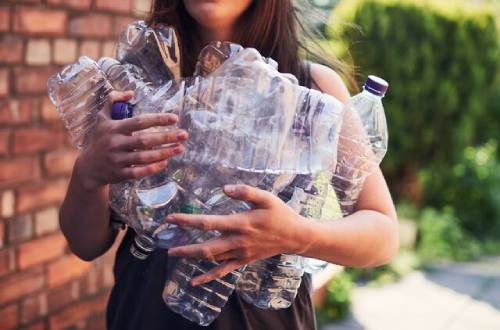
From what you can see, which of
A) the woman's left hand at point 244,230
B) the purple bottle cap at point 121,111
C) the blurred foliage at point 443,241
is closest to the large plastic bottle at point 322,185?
the woman's left hand at point 244,230

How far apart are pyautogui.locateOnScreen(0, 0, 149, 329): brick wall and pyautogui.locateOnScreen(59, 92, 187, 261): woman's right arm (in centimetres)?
120

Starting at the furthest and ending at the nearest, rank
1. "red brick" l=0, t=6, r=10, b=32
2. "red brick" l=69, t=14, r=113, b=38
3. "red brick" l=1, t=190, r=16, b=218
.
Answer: "red brick" l=69, t=14, r=113, b=38 → "red brick" l=1, t=190, r=16, b=218 → "red brick" l=0, t=6, r=10, b=32

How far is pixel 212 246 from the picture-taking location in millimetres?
1374

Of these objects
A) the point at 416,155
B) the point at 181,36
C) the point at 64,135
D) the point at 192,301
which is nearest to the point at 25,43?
the point at 64,135

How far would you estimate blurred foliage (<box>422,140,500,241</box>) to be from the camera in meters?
7.87

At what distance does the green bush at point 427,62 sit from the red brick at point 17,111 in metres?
4.65

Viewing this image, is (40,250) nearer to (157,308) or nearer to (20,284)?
(20,284)

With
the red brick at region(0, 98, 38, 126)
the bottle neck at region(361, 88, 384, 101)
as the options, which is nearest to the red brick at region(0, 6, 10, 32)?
the red brick at region(0, 98, 38, 126)

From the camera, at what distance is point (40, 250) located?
10.1 feet

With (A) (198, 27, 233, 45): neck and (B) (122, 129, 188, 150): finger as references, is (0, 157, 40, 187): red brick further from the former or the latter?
(B) (122, 129, 188, 150): finger

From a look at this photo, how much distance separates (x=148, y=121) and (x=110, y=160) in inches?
4.9

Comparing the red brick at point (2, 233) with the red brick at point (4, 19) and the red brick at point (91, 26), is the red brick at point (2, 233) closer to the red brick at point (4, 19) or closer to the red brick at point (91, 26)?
the red brick at point (4, 19)

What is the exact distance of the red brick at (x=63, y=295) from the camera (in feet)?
10.5

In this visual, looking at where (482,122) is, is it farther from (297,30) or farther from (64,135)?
(297,30)
